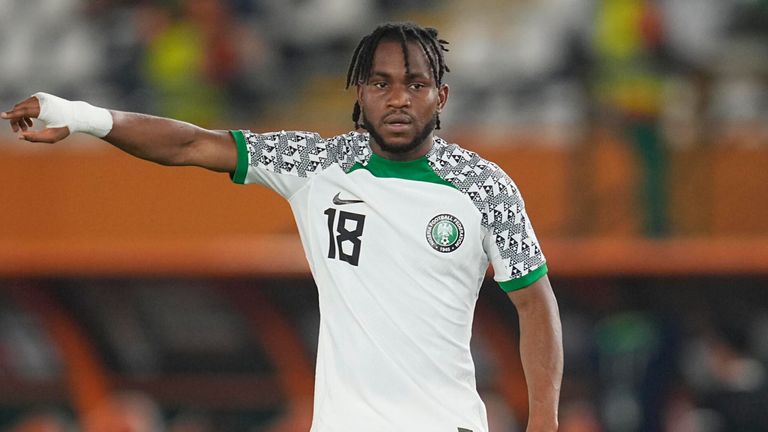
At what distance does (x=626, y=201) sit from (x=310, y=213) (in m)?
5.58

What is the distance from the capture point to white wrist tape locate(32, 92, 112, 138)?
4723mm

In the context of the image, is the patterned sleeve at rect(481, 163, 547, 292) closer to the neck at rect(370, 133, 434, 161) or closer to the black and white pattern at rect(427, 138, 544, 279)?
the black and white pattern at rect(427, 138, 544, 279)

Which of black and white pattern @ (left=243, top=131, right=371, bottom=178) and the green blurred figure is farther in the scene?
the green blurred figure


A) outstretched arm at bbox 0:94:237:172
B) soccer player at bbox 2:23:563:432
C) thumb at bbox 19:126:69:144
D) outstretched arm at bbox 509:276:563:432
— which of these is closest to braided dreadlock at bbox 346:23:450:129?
soccer player at bbox 2:23:563:432

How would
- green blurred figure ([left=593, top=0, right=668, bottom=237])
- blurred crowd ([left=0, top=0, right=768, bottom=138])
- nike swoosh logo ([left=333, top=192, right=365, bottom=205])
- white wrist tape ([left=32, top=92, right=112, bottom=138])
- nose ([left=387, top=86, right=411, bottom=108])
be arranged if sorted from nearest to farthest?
white wrist tape ([left=32, top=92, right=112, bottom=138])
nose ([left=387, top=86, right=411, bottom=108])
nike swoosh logo ([left=333, top=192, right=365, bottom=205])
green blurred figure ([left=593, top=0, right=668, bottom=237])
blurred crowd ([left=0, top=0, right=768, bottom=138])

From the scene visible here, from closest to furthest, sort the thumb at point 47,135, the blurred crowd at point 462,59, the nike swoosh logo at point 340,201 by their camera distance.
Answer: the thumb at point 47,135, the nike swoosh logo at point 340,201, the blurred crowd at point 462,59

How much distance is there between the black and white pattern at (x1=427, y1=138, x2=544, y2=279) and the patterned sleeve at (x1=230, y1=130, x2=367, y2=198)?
0.31 meters

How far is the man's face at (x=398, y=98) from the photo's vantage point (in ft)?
16.1

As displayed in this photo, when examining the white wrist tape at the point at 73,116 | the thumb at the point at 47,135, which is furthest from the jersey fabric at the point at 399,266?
the thumb at the point at 47,135

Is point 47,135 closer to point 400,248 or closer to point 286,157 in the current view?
point 286,157

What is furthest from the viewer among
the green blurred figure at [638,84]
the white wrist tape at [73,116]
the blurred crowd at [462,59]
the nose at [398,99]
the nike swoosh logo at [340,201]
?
the blurred crowd at [462,59]

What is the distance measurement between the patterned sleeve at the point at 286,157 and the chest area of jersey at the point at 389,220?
48 millimetres

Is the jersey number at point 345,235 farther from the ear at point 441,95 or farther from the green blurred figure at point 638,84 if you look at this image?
the green blurred figure at point 638,84

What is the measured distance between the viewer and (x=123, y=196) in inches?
460
